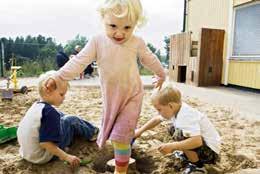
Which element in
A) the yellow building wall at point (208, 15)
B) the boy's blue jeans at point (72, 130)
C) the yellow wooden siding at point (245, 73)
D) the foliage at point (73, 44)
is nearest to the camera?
the boy's blue jeans at point (72, 130)

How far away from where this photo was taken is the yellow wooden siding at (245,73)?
6.14m

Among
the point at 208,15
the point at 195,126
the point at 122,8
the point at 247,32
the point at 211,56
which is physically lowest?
the point at 195,126

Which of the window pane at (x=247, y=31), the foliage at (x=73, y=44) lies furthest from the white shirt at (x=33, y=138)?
the foliage at (x=73, y=44)

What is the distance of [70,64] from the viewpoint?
1.57m

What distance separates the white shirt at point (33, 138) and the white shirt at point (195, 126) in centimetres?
81

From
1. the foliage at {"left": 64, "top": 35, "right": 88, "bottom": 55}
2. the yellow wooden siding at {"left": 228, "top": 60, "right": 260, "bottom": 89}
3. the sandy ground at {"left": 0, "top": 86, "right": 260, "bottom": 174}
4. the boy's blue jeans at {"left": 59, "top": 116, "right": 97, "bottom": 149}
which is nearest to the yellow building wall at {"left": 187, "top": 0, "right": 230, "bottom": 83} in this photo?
the yellow wooden siding at {"left": 228, "top": 60, "right": 260, "bottom": 89}

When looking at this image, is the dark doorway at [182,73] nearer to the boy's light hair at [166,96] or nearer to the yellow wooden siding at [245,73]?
the yellow wooden siding at [245,73]

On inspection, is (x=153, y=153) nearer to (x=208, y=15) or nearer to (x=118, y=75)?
(x=118, y=75)

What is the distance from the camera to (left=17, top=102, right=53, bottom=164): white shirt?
169 centimetres

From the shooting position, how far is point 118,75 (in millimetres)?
1630

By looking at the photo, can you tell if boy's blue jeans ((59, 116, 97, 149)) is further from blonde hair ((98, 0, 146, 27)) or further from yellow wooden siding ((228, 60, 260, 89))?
yellow wooden siding ((228, 60, 260, 89))

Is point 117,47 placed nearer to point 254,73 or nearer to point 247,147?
point 247,147

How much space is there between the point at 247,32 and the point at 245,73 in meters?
0.94

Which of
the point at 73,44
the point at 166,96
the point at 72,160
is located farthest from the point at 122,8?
the point at 73,44
